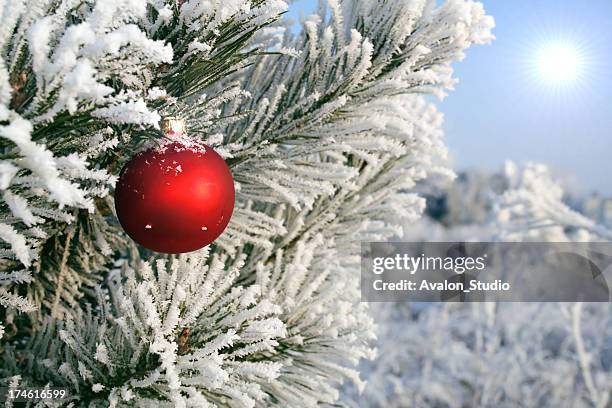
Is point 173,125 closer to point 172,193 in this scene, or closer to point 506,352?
point 172,193

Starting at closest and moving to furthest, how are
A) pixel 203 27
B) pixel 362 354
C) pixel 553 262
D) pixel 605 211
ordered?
1. pixel 203 27
2. pixel 362 354
3. pixel 553 262
4. pixel 605 211

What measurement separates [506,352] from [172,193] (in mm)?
3505

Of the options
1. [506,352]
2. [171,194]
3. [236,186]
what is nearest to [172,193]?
[171,194]

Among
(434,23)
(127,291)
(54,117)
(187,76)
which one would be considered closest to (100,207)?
(127,291)

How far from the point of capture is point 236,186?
75cm

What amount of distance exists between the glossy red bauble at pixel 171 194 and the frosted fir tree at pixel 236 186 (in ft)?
0.09

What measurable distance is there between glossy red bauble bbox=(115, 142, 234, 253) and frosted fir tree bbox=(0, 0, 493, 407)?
28 mm

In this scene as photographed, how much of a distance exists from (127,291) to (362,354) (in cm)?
32

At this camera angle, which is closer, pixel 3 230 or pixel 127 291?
pixel 3 230

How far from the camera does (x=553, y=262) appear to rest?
14.5 feet

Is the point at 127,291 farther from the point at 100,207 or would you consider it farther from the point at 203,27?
the point at 203,27

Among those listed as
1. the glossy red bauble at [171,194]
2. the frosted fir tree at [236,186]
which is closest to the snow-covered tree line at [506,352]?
the frosted fir tree at [236,186]

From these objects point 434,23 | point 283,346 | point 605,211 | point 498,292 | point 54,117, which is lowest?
point 283,346

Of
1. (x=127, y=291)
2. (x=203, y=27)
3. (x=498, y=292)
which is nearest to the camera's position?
(x=203, y=27)
